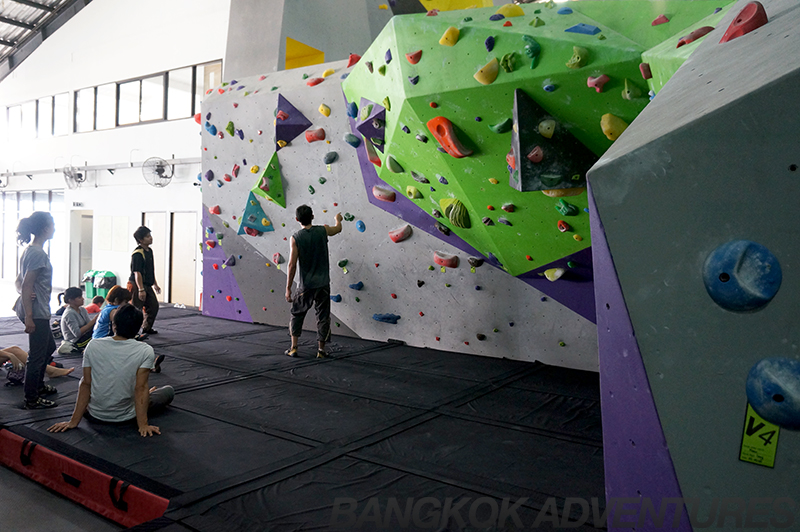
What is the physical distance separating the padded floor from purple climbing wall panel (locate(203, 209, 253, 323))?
2298mm

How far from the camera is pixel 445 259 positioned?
210 inches

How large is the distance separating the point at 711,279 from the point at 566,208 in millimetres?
2613

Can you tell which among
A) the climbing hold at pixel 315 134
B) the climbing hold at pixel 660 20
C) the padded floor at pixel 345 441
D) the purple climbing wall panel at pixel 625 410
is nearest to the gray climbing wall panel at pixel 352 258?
the climbing hold at pixel 315 134

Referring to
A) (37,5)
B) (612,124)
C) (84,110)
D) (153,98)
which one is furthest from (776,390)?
(37,5)

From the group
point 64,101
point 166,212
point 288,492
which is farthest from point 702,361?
point 64,101

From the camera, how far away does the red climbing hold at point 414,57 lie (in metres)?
3.58

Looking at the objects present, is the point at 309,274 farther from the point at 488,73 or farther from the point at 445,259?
the point at 488,73

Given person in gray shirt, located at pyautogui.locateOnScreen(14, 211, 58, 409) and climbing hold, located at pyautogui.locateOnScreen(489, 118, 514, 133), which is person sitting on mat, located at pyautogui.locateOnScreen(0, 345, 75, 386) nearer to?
person in gray shirt, located at pyautogui.locateOnScreen(14, 211, 58, 409)

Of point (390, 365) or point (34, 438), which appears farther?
point (390, 365)

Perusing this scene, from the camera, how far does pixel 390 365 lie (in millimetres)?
4918

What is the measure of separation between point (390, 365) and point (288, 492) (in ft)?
8.42

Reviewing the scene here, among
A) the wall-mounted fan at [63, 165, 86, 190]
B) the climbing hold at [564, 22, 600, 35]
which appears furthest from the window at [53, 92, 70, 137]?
the climbing hold at [564, 22, 600, 35]

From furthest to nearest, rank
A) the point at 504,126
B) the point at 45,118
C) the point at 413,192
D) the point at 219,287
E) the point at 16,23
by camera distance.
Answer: the point at 45,118
the point at 16,23
the point at 219,287
the point at 413,192
the point at 504,126

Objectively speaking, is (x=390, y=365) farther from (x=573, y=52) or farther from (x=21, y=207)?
(x=21, y=207)
